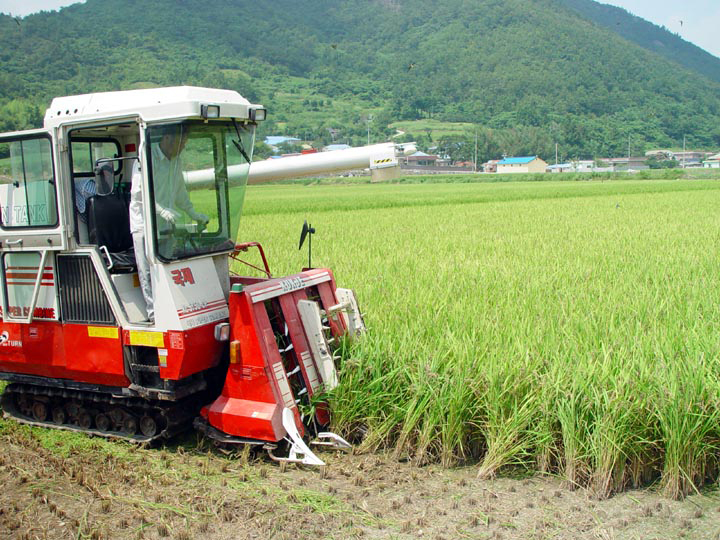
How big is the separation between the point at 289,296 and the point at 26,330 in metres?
2.08

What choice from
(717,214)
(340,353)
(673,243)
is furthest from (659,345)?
(717,214)

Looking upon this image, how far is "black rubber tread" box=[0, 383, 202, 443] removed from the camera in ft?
16.5

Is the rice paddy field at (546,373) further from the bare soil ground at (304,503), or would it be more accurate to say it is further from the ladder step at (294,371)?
the ladder step at (294,371)

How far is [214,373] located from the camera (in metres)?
5.28

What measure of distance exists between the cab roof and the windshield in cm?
13

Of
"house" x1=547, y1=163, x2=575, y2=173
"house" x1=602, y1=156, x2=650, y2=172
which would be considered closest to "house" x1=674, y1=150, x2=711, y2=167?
"house" x1=602, y1=156, x2=650, y2=172

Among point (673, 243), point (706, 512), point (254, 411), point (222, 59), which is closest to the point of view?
point (706, 512)

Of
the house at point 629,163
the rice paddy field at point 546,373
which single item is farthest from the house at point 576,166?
the rice paddy field at point 546,373

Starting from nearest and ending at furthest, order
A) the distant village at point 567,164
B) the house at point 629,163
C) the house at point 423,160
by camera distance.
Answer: the house at point 423,160 → the distant village at point 567,164 → the house at point 629,163

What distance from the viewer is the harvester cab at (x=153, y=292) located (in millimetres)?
4695

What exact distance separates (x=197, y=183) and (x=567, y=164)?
337 feet

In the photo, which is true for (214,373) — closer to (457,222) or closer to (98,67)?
(457,222)

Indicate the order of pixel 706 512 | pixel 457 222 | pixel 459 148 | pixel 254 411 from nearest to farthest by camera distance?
1. pixel 706 512
2. pixel 254 411
3. pixel 457 222
4. pixel 459 148

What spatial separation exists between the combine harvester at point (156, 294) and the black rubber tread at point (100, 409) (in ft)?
0.05
